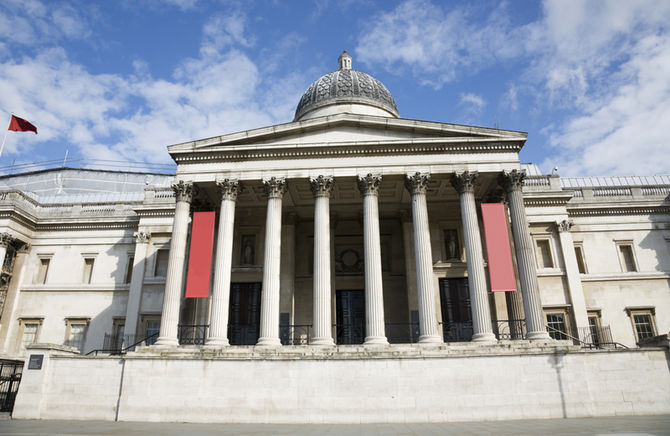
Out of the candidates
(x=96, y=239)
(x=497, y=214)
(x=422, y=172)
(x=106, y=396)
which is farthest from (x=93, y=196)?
(x=497, y=214)

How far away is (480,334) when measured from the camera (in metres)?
→ 17.8

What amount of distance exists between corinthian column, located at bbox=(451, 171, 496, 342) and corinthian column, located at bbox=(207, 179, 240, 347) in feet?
32.9

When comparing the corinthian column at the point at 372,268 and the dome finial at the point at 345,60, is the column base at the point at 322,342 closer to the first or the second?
the corinthian column at the point at 372,268

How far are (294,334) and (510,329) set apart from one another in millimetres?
10359

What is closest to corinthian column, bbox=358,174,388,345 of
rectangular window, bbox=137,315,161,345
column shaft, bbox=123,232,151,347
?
rectangular window, bbox=137,315,161,345

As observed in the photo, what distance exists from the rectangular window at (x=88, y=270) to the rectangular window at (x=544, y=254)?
1126 inches

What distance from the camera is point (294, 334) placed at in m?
22.9

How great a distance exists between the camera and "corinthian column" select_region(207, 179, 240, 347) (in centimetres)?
1836

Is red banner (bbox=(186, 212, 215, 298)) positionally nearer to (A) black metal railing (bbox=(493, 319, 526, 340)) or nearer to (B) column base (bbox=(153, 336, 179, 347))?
(B) column base (bbox=(153, 336, 179, 347))

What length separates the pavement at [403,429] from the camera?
11.8 meters

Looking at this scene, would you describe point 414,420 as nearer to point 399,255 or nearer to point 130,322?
point 399,255

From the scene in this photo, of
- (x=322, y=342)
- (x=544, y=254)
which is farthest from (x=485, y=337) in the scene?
(x=544, y=254)

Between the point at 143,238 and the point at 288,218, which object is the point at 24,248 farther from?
the point at 288,218

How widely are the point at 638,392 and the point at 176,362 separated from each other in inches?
654
